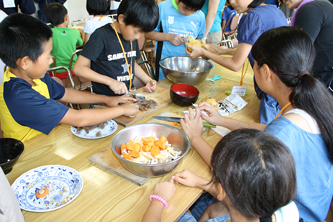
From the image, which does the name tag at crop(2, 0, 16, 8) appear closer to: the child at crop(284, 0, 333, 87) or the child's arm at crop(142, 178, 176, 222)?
the child at crop(284, 0, 333, 87)

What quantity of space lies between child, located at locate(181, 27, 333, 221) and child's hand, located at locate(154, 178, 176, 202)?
11.1 inches

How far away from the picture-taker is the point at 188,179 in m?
1.04

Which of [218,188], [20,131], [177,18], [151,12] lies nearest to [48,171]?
[20,131]

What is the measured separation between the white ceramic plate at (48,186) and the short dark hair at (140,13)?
1189 millimetres

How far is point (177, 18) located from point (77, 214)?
233 centimetres

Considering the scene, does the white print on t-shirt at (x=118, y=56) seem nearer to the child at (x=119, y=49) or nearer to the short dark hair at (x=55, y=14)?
the child at (x=119, y=49)

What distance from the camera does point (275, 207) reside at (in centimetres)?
76

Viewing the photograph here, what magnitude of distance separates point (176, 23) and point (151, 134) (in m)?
1.78

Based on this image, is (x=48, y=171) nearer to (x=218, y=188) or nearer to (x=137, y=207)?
(x=137, y=207)

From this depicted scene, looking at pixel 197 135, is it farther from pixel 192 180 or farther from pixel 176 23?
pixel 176 23

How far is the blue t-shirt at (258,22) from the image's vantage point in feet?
5.56

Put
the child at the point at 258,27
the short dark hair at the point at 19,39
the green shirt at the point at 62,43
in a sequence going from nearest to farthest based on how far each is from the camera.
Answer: the short dark hair at the point at 19,39, the child at the point at 258,27, the green shirt at the point at 62,43

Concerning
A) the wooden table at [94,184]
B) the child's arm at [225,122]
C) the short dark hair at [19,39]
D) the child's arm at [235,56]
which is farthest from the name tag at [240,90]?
the short dark hair at [19,39]

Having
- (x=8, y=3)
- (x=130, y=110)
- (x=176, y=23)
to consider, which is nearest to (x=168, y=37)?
(x=176, y=23)
